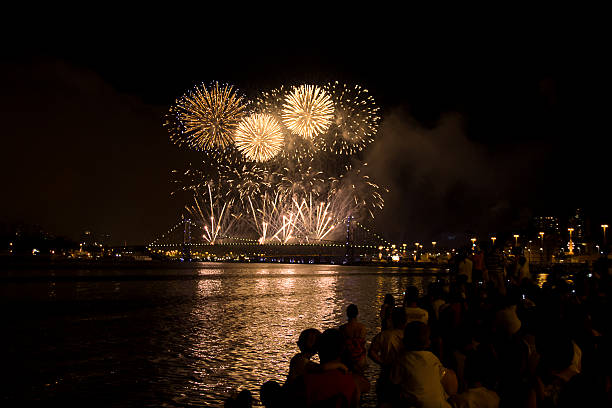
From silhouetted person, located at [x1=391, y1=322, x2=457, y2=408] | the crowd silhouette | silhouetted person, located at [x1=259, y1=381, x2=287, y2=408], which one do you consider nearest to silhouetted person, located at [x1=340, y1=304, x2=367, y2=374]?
the crowd silhouette

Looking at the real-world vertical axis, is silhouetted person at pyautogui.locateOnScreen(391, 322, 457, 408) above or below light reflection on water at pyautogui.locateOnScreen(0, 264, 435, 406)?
above

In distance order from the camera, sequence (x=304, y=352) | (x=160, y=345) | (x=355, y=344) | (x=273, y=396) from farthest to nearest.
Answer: (x=160, y=345) < (x=355, y=344) < (x=304, y=352) < (x=273, y=396)

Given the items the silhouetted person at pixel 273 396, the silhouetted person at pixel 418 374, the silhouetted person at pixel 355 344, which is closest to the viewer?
the silhouetted person at pixel 273 396

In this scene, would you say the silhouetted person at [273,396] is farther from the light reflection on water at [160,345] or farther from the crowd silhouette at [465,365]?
the light reflection on water at [160,345]

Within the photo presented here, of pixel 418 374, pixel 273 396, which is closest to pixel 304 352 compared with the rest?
pixel 418 374

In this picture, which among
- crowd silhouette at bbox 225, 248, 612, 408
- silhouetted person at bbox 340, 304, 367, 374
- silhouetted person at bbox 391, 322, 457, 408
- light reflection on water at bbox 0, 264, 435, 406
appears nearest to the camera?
crowd silhouette at bbox 225, 248, 612, 408

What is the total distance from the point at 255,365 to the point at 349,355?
5067mm

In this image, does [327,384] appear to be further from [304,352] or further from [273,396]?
[304,352]

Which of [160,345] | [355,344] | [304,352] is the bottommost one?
[160,345]

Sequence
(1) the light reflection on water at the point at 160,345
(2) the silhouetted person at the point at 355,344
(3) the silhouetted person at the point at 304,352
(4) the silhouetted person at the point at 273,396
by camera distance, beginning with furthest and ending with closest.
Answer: (1) the light reflection on water at the point at 160,345
(2) the silhouetted person at the point at 355,344
(3) the silhouetted person at the point at 304,352
(4) the silhouetted person at the point at 273,396

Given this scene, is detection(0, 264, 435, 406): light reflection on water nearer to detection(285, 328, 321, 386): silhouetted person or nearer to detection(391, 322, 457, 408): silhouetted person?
detection(285, 328, 321, 386): silhouetted person

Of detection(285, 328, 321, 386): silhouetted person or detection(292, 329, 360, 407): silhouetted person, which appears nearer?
detection(292, 329, 360, 407): silhouetted person

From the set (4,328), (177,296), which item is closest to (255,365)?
(4,328)

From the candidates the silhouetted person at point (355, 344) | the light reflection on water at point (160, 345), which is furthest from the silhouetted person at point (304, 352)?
the light reflection on water at point (160, 345)
